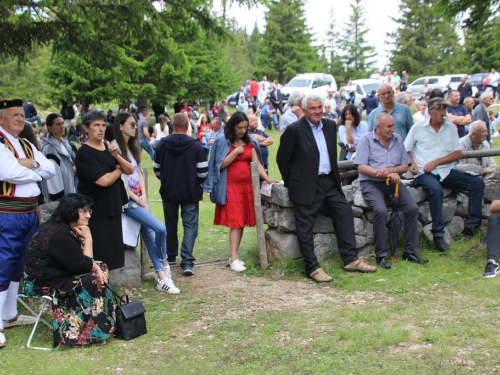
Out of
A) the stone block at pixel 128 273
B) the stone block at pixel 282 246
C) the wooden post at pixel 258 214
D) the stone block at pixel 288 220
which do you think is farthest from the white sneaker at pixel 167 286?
the stone block at pixel 288 220

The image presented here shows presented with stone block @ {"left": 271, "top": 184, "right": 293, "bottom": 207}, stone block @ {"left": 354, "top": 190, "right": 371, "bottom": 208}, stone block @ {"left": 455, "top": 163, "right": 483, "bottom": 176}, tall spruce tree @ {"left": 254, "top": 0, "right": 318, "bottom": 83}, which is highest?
tall spruce tree @ {"left": 254, "top": 0, "right": 318, "bottom": 83}

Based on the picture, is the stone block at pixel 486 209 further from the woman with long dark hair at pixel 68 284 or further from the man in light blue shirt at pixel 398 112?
the woman with long dark hair at pixel 68 284

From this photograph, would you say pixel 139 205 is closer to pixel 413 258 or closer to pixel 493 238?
pixel 413 258

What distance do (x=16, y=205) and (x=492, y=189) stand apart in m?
5.90

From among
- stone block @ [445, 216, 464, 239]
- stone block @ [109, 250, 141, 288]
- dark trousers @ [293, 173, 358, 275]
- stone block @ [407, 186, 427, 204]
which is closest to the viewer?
stone block @ [109, 250, 141, 288]

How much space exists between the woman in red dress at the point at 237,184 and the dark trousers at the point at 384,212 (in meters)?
1.29

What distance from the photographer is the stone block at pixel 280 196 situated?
279 inches

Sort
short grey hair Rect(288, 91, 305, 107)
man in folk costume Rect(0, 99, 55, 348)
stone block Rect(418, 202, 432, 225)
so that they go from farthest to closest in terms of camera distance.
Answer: short grey hair Rect(288, 91, 305, 107) → stone block Rect(418, 202, 432, 225) → man in folk costume Rect(0, 99, 55, 348)

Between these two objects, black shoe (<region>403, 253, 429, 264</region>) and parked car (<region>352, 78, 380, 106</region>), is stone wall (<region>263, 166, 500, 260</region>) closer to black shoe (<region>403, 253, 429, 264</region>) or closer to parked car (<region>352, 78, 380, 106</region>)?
black shoe (<region>403, 253, 429, 264</region>)

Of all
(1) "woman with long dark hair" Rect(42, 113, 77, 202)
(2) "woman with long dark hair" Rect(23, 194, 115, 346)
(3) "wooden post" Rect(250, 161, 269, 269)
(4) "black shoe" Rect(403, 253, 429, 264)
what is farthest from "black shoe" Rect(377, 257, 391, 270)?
(1) "woman with long dark hair" Rect(42, 113, 77, 202)

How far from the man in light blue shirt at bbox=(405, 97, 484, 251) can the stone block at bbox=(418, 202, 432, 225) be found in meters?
0.21

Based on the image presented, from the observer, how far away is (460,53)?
50.6 m

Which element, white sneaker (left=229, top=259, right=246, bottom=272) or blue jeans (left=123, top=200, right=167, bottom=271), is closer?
blue jeans (left=123, top=200, right=167, bottom=271)

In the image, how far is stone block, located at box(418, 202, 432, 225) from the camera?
7707 mm
